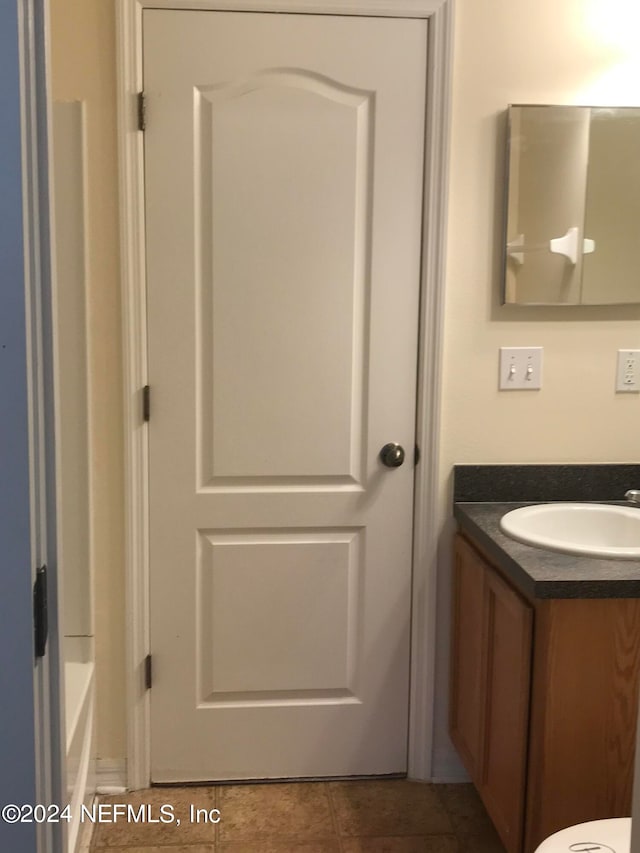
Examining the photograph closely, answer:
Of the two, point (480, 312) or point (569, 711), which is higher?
point (480, 312)

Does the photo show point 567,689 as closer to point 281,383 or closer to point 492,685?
point 492,685

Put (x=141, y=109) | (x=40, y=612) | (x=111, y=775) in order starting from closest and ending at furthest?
1. (x=40, y=612)
2. (x=141, y=109)
3. (x=111, y=775)

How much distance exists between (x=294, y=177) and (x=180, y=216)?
1.02 feet

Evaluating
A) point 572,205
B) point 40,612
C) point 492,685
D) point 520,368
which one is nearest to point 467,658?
point 492,685

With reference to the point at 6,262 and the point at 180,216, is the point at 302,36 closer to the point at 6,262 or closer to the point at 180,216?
the point at 180,216

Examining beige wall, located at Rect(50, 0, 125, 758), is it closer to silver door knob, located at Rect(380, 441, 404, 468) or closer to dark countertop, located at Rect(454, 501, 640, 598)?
silver door knob, located at Rect(380, 441, 404, 468)

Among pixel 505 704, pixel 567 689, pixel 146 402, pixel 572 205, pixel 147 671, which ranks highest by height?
pixel 572 205

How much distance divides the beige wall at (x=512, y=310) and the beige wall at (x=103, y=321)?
0.88 m

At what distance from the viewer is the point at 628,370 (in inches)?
92.5

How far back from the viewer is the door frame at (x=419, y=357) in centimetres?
215

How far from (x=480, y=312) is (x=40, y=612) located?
163 centimetres

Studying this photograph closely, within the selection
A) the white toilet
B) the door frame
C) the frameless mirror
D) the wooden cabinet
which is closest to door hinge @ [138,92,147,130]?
the door frame

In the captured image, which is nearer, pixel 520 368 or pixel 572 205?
pixel 572 205

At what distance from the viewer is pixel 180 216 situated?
221 cm
